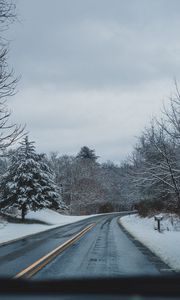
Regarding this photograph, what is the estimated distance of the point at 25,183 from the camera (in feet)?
148

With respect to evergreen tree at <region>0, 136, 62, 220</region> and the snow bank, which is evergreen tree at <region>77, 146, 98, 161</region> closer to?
the snow bank

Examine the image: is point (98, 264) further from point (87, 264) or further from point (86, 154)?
point (86, 154)

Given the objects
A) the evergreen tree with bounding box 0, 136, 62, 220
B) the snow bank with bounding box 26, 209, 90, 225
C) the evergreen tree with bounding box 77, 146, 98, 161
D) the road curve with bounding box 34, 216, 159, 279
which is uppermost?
the evergreen tree with bounding box 77, 146, 98, 161

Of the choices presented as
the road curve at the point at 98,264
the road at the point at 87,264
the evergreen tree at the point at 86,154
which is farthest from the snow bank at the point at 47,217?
the evergreen tree at the point at 86,154

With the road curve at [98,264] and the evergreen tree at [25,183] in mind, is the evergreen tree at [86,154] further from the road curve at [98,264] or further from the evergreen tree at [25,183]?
the road curve at [98,264]

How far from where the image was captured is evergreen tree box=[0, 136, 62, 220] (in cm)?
4412

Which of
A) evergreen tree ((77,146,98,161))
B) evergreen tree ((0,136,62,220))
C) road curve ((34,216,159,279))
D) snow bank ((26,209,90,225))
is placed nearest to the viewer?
road curve ((34,216,159,279))

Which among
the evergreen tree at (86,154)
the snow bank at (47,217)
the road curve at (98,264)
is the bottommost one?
the road curve at (98,264)

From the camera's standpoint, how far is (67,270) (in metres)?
10.0

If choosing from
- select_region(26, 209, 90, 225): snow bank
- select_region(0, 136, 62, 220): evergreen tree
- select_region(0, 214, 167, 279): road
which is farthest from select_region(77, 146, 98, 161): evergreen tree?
select_region(0, 214, 167, 279): road

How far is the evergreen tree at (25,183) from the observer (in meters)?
44.1

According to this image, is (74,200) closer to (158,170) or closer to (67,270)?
(158,170)

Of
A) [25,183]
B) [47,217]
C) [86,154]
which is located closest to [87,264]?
[25,183]

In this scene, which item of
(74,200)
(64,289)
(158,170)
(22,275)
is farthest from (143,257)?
(74,200)
